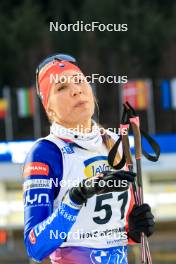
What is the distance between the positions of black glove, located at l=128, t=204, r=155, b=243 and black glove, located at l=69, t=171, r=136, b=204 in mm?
270

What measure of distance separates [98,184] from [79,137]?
0.43m

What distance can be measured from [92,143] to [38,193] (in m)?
0.33

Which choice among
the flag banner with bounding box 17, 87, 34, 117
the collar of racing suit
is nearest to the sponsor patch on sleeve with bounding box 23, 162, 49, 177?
the collar of racing suit

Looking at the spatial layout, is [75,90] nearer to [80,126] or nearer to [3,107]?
[80,126]

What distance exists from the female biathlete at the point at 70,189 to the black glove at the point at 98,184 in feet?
0.19

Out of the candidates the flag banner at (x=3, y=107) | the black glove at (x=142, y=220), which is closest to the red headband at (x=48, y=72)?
the black glove at (x=142, y=220)

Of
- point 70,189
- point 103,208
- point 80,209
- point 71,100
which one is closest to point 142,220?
point 103,208

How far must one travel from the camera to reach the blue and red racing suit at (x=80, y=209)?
274 centimetres

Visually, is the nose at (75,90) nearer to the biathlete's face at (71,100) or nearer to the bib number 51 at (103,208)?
the biathlete's face at (71,100)

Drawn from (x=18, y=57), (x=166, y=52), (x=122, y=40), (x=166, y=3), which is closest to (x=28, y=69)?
(x=18, y=57)

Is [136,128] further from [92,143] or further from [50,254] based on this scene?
[50,254]

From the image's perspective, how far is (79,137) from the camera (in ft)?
9.55

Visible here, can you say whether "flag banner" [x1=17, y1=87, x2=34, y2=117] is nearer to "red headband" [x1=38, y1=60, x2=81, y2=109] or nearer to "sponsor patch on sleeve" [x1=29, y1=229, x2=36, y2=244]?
"red headband" [x1=38, y1=60, x2=81, y2=109]

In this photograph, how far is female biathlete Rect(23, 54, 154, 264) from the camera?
2.71 meters
